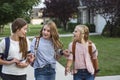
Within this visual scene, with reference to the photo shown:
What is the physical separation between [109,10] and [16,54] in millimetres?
24821

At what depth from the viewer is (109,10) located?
29.7 metres

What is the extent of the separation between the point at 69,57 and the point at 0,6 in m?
29.1

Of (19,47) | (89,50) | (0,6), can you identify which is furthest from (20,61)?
(0,6)

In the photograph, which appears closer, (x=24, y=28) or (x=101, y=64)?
(x=24, y=28)

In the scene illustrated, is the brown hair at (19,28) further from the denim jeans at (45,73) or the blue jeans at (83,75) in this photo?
the blue jeans at (83,75)

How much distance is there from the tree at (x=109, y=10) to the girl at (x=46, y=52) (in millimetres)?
22830

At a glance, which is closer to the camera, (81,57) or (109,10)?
(81,57)

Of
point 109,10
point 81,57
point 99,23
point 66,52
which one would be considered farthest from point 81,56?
point 99,23

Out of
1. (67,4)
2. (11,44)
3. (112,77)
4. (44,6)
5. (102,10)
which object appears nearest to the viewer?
(11,44)

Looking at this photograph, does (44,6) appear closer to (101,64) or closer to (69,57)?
(101,64)

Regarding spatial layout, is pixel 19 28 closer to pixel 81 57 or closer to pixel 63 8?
pixel 81 57

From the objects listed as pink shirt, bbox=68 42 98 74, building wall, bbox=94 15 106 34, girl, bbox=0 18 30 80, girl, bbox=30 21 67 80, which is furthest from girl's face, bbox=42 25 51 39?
building wall, bbox=94 15 106 34

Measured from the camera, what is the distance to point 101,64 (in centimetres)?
1359

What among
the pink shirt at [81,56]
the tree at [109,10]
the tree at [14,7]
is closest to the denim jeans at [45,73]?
the pink shirt at [81,56]
